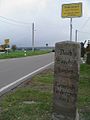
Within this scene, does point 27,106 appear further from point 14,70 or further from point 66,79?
point 14,70

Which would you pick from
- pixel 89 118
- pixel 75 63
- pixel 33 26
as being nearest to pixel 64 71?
pixel 75 63

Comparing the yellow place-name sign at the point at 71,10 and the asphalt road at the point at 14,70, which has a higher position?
the yellow place-name sign at the point at 71,10

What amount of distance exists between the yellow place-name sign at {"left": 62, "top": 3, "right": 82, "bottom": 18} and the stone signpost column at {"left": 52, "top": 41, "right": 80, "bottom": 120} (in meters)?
6.88

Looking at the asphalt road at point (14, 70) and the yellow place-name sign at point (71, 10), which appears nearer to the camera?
the yellow place-name sign at point (71, 10)

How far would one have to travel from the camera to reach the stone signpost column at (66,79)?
727 centimetres

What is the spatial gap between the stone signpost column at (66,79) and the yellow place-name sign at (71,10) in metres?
6.88

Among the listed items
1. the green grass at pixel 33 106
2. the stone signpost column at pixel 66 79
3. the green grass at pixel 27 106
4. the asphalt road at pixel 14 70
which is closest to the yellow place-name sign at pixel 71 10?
the green grass at pixel 33 106

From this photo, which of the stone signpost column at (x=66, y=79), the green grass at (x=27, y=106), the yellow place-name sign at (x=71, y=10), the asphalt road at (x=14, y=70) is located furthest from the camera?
the asphalt road at (x=14, y=70)

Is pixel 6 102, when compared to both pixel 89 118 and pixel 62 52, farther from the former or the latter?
pixel 62 52

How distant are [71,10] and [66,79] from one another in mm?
7408

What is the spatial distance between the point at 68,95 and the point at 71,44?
3.26 feet

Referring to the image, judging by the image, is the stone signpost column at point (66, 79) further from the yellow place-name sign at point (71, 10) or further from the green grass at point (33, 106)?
the yellow place-name sign at point (71, 10)

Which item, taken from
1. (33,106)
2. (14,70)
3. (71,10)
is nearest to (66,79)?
(33,106)

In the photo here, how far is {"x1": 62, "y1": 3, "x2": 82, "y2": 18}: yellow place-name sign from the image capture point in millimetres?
14234
